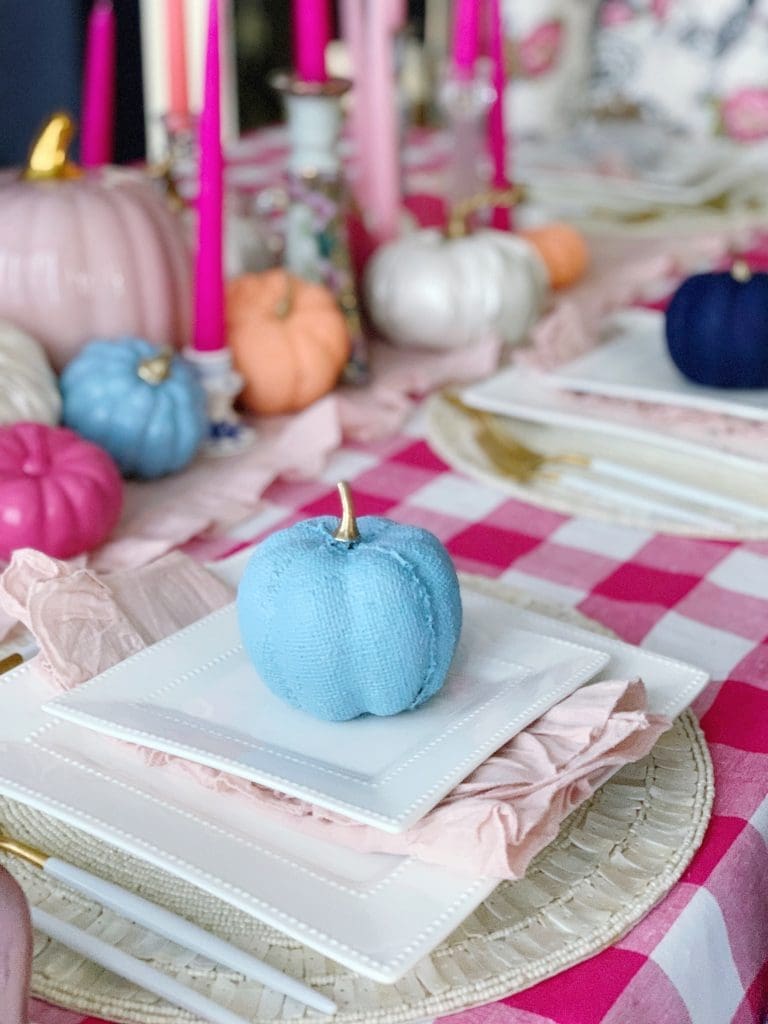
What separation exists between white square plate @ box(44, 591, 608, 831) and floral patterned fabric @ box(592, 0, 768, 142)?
125 centimetres

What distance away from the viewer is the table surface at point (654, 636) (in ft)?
1.42

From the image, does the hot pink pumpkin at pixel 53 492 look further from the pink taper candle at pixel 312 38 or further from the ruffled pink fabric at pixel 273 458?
the pink taper candle at pixel 312 38

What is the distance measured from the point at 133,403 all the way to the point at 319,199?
28 centimetres

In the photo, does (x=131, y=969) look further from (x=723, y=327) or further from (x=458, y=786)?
(x=723, y=327)

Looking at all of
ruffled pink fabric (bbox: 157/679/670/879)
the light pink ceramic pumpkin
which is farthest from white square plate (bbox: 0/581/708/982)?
the light pink ceramic pumpkin

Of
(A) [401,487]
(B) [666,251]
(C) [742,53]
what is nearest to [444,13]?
(C) [742,53]

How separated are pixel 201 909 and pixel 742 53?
144 centimetres

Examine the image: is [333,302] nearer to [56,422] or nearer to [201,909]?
[56,422]

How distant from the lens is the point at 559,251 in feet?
3.98

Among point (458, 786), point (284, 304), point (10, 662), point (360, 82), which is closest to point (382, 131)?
point (360, 82)

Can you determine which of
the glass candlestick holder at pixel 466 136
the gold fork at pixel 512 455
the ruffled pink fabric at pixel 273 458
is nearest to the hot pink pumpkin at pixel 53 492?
the ruffled pink fabric at pixel 273 458

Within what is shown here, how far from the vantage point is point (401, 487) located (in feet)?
2.75

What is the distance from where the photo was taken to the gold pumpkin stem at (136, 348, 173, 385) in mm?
799

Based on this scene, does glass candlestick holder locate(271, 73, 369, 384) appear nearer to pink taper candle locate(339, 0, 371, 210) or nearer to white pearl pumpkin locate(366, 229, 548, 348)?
white pearl pumpkin locate(366, 229, 548, 348)
